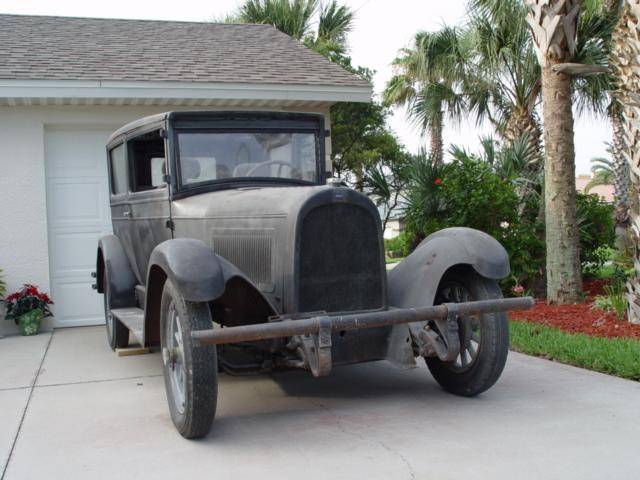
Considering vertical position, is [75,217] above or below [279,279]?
above

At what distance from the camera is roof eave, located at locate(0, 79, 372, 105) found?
785cm

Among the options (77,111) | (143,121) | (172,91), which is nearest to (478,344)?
(143,121)

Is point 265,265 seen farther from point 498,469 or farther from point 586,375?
point 586,375

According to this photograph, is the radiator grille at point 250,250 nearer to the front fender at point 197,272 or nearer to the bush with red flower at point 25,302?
the front fender at point 197,272

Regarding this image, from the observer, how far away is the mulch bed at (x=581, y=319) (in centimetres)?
675

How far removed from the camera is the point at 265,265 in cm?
455

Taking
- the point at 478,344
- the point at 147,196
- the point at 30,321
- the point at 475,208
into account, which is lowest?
the point at 30,321

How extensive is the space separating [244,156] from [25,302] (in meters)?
3.86

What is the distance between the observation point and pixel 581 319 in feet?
24.2

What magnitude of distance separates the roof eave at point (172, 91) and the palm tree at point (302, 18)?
22.3ft

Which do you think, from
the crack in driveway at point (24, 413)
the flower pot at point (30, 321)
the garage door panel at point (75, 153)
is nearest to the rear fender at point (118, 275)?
the crack in driveway at point (24, 413)

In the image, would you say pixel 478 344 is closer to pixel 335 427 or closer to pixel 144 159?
pixel 335 427

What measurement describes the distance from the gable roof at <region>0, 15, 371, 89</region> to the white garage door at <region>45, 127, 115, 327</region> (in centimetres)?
84

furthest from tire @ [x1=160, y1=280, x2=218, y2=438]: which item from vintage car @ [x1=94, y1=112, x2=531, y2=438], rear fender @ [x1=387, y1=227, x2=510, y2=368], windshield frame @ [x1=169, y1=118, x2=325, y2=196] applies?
windshield frame @ [x1=169, y1=118, x2=325, y2=196]
